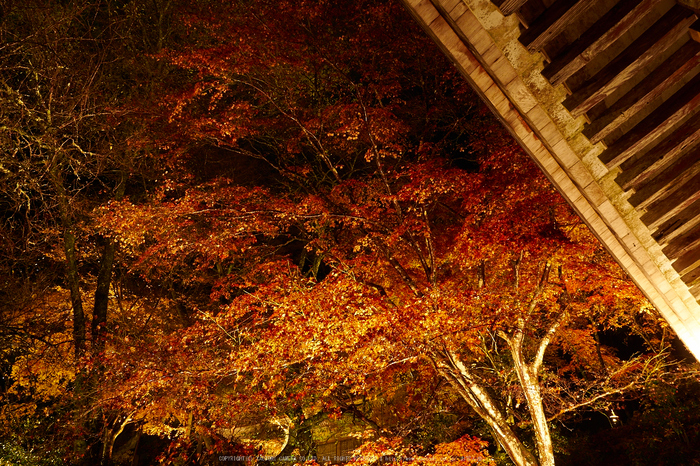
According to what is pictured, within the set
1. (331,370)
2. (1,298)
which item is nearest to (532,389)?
(331,370)

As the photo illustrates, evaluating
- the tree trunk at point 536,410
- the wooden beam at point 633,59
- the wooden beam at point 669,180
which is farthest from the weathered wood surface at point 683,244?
the tree trunk at point 536,410

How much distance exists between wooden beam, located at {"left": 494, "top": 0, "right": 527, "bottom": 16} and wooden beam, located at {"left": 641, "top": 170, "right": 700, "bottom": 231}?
1.41 metres

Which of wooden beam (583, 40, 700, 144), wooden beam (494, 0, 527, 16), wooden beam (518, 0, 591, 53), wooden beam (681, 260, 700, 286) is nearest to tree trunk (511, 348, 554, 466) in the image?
wooden beam (681, 260, 700, 286)

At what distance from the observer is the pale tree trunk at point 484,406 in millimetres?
8625

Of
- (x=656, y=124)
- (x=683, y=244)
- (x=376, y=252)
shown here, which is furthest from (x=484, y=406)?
(x=656, y=124)

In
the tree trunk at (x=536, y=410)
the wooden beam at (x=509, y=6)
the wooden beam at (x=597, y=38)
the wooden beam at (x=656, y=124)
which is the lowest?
the tree trunk at (x=536, y=410)

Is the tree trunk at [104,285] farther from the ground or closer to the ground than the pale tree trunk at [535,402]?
farther from the ground

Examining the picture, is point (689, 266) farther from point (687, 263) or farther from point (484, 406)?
point (484, 406)

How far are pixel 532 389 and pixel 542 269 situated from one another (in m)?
2.59

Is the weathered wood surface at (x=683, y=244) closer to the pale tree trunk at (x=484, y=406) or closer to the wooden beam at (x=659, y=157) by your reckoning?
the wooden beam at (x=659, y=157)

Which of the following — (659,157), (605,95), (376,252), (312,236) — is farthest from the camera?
(312,236)

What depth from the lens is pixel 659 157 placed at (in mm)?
2420

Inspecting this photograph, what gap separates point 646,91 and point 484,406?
7.96 m

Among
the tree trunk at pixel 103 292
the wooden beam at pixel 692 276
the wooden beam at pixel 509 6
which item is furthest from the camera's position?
the tree trunk at pixel 103 292
